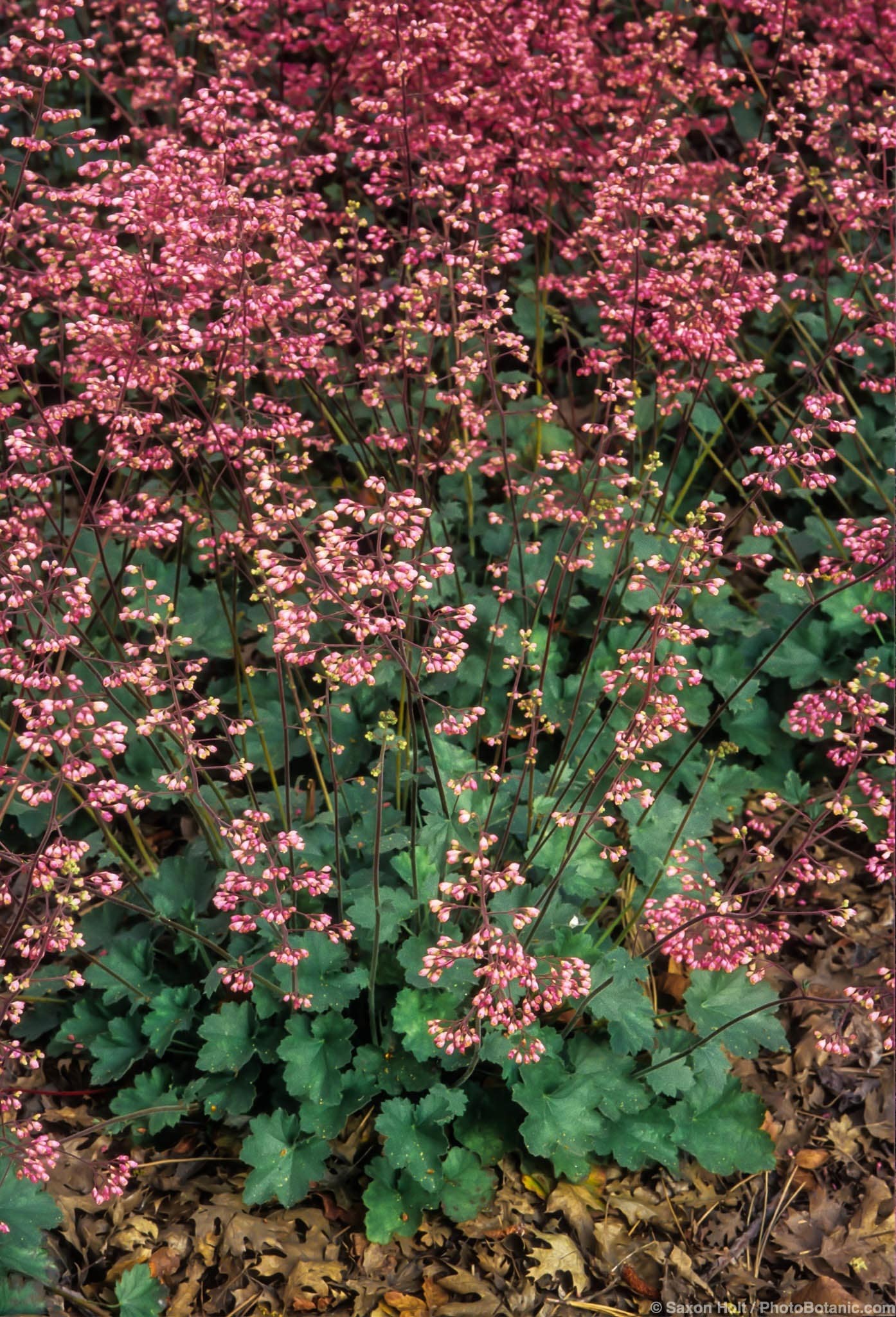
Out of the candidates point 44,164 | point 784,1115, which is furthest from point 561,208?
point 784,1115

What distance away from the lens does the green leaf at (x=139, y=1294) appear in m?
2.96

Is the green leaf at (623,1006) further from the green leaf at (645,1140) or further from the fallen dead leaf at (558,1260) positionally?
the fallen dead leaf at (558,1260)

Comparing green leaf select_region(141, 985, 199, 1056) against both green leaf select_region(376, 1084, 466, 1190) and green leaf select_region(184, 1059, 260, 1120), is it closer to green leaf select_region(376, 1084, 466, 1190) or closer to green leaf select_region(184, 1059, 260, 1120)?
green leaf select_region(184, 1059, 260, 1120)

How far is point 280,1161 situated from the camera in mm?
3143

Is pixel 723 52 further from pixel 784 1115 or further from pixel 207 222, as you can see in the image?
pixel 784 1115

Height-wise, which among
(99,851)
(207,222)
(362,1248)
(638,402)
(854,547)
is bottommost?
(362,1248)

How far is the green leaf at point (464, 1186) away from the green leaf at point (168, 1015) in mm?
878

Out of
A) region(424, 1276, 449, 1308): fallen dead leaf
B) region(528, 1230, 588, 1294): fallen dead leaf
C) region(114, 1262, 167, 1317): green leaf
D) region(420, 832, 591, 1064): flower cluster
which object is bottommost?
region(114, 1262, 167, 1317): green leaf

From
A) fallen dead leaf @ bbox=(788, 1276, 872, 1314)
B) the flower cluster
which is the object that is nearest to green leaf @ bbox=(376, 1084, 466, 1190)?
the flower cluster

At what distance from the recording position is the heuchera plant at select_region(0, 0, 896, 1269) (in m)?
2.89

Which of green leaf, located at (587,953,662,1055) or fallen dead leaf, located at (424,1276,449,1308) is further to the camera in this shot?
green leaf, located at (587,953,662,1055)

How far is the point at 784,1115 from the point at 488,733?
1581 mm

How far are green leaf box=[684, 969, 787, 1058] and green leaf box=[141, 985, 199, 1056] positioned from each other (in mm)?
1515

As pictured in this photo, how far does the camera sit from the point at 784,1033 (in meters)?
3.40
